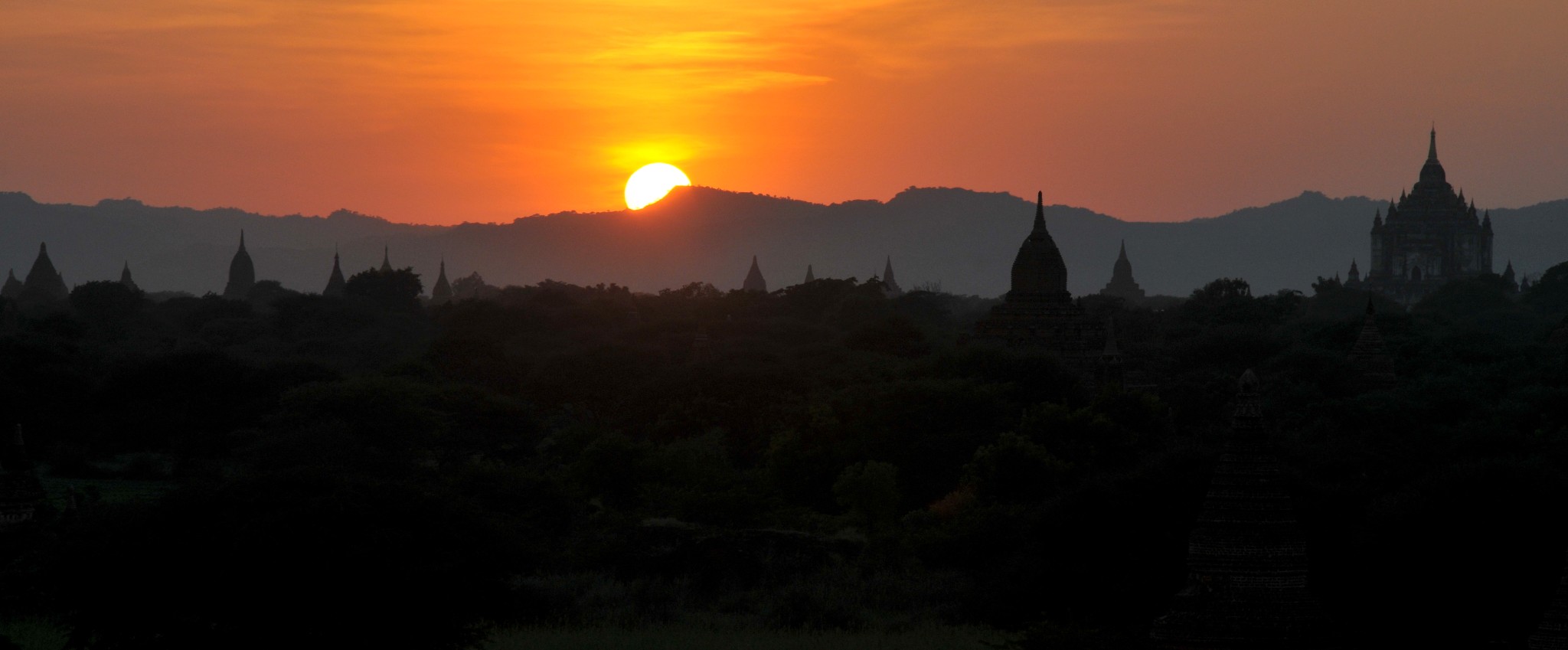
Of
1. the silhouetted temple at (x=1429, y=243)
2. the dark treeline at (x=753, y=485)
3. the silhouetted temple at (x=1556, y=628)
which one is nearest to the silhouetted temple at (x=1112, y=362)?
the dark treeline at (x=753, y=485)

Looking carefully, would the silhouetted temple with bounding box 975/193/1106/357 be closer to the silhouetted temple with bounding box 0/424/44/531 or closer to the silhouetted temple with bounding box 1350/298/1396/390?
the silhouetted temple with bounding box 1350/298/1396/390

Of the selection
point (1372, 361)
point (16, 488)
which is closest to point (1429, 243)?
point (1372, 361)

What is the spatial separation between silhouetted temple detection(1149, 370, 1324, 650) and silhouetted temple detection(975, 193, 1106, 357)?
1979 inches

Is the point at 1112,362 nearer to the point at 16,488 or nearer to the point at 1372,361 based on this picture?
the point at 1372,361

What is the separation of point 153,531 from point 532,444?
37829 millimetres

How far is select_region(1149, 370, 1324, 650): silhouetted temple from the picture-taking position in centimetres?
1811

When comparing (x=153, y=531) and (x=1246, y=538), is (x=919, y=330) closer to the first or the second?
(x=153, y=531)

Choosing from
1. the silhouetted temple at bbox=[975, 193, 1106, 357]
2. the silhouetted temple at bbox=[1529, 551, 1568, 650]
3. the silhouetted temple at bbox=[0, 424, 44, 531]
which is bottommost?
the silhouetted temple at bbox=[1529, 551, 1568, 650]

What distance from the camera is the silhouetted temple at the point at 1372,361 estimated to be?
224 feet

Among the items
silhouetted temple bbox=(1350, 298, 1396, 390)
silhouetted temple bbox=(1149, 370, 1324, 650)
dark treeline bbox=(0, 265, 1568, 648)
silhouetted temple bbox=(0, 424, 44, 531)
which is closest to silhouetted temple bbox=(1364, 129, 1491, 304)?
dark treeline bbox=(0, 265, 1568, 648)

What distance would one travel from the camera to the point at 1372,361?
228 ft

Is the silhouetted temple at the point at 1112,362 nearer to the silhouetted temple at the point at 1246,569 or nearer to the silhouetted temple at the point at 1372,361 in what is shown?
the silhouetted temple at the point at 1372,361

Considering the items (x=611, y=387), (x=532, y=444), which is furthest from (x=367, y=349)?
(x=532, y=444)

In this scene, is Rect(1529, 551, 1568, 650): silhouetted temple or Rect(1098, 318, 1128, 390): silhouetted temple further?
Rect(1098, 318, 1128, 390): silhouetted temple
